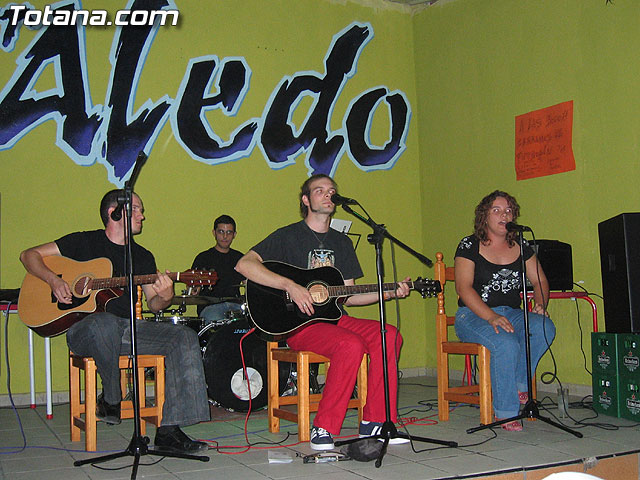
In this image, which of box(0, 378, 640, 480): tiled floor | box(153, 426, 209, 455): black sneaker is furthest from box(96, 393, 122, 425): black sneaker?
box(153, 426, 209, 455): black sneaker

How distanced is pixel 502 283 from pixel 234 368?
1673 millimetres

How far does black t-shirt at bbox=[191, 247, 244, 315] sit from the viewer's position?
16.6 feet

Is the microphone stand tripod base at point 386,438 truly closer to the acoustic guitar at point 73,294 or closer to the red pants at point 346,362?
the red pants at point 346,362

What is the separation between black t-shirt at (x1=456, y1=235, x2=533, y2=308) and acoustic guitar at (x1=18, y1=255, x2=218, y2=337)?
1868mm

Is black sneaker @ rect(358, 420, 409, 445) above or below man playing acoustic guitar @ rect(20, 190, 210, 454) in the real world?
below

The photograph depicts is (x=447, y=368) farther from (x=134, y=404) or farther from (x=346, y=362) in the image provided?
(x=134, y=404)

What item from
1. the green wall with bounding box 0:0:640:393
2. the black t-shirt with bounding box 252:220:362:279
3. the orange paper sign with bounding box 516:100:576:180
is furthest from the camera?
the orange paper sign with bounding box 516:100:576:180

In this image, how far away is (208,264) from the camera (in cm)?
516

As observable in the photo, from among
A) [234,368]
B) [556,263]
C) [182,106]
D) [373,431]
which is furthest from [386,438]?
[182,106]

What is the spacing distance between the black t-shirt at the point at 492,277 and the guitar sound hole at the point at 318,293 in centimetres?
93

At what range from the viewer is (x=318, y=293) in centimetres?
326

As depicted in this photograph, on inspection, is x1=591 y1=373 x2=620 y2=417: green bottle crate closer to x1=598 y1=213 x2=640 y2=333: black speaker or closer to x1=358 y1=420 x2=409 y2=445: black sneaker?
x1=598 y1=213 x2=640 y2=333: black speaker

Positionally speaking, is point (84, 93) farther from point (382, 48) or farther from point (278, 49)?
point (382, 48)

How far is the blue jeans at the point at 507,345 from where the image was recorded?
3449 millimetres
